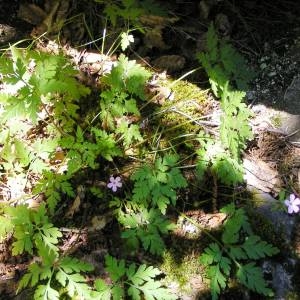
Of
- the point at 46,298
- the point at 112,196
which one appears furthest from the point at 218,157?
the point at 46,298

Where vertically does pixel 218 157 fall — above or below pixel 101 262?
above

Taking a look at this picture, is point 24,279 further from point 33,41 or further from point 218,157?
point 33,41

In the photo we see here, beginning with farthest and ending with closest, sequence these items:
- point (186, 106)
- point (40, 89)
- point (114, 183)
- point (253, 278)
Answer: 1. point (186, 106)
2. point (114, 183)
3. point (40, 89)
4. point (253, 278)

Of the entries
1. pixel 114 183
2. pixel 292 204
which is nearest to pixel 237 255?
pixel 292 204

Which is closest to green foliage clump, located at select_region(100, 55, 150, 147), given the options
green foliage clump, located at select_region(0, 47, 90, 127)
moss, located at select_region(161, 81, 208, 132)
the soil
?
green foliage clump, located at select_region(0, 47, 90, 127)

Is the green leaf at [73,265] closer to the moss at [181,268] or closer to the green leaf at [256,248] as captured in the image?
the moss at [181,268]

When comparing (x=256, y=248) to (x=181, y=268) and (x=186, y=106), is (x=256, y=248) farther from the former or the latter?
(x=186, y=106)

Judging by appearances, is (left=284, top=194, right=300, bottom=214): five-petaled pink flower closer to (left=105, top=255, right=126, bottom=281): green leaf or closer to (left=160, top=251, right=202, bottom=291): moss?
(left=160, top=251, right=202, bottom=291): moss
